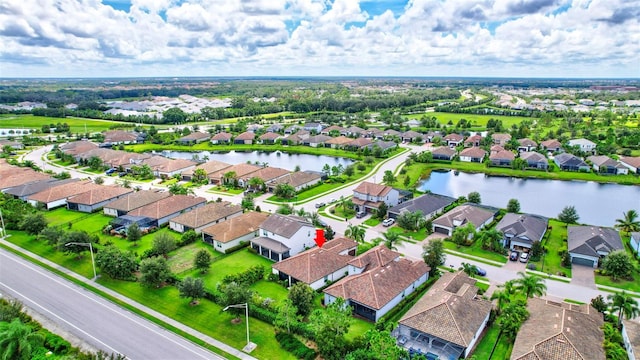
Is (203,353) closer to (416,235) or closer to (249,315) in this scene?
(249,315)

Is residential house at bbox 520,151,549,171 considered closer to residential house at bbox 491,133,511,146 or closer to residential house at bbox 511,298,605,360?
residential house at bbox 491,133,511,146

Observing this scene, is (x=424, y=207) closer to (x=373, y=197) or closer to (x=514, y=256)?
(x=373, y=197)

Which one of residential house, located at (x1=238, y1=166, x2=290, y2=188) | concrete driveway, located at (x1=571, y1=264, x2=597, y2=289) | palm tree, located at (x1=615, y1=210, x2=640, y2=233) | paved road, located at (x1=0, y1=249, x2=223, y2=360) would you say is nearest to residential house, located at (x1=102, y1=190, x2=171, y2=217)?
residential house, located at (x1=238, y1=166, x2=290, y2=188)

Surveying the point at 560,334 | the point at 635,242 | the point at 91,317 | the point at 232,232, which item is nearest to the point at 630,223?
the point at 635,242

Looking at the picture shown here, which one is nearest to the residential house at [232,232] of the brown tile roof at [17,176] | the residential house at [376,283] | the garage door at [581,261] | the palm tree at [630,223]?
the residential house at [376,283]

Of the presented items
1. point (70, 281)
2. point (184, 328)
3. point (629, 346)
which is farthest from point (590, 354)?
point (70, 281)
